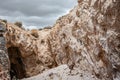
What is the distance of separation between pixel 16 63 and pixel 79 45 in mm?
9188

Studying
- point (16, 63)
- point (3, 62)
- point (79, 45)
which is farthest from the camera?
point (16, 63)

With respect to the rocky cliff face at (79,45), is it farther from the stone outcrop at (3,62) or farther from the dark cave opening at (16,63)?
the stone outcrop at (3,62)

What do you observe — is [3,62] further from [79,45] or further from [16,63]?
[16,63]

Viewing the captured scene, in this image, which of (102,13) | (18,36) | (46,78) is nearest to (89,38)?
(102,13)

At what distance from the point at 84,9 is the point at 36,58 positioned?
9873 mm

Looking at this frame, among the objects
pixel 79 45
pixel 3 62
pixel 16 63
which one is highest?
pixel 79 45

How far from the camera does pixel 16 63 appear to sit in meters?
25.7

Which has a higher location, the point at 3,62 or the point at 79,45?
the point at 79,45

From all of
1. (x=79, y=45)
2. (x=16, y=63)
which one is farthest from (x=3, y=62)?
(x=16, y=63)

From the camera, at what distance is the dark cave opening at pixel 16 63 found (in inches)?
985

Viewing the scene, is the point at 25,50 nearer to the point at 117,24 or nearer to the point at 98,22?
the point at 98,22

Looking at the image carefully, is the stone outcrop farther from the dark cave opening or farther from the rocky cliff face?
the dark cave opening

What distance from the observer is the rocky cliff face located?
42.4 ft

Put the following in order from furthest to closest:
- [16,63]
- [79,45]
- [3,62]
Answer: [16,63], [79,45], [3,62]
